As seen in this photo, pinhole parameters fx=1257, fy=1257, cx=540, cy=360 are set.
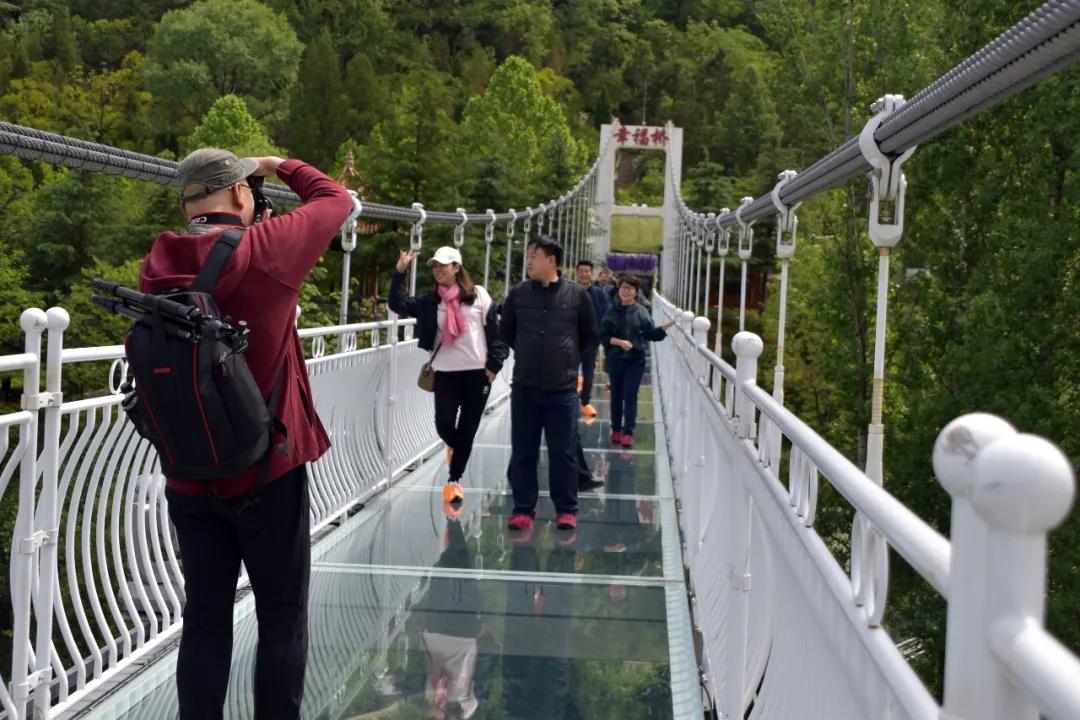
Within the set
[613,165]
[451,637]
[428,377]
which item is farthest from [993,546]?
[613,165]

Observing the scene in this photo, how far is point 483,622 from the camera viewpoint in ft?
13.4

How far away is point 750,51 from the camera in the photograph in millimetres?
86625

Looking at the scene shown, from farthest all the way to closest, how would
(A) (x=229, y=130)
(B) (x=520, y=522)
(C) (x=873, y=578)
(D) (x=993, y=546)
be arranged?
1. (A) (x=229, y=130)
2. (B) (x=520, y=522)
3. (C) (x=873, y=578)
4. (D) (x=993, y=546)

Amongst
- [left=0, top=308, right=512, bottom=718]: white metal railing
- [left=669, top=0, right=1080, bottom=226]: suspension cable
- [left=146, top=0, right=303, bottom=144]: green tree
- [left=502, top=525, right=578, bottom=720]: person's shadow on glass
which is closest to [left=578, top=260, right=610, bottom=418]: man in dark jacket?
[left=502, top=525, right=578, bottom=720]: person's shadow on glass

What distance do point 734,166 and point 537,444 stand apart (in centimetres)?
6565

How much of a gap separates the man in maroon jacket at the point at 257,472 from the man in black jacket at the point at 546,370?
291 centimetres

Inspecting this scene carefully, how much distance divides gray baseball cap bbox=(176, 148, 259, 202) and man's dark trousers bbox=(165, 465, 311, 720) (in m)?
0.56

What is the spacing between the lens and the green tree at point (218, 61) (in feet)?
189

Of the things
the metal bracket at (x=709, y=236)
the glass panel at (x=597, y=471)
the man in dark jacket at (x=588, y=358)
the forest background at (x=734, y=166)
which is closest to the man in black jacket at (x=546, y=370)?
the glass panel at (x=597, y=471)

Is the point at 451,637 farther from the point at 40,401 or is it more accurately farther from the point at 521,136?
the point at 521,136

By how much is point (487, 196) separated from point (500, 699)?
31490 millimetres

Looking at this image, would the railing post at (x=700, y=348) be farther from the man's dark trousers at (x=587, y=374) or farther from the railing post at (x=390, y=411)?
the man's dark trousers at (x=587, y=374)

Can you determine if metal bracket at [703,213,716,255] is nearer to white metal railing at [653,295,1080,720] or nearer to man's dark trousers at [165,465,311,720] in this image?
white metal railing at [653,295,1080,720]

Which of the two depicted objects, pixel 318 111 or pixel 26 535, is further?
pixel 318 111
